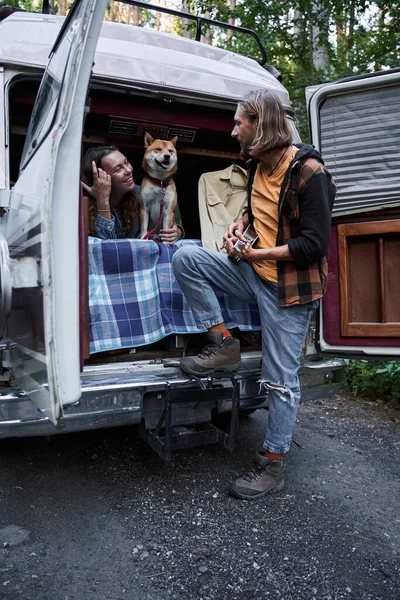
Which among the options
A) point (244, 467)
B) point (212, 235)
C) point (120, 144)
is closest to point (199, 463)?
point (244, 467)

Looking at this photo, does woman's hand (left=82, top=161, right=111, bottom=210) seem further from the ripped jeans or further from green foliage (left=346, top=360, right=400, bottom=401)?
green foliage (left=346, top=360, right=400, bottom=401)

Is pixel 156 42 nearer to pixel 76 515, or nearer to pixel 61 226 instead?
pixel 61 226

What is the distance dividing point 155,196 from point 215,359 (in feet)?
5.06

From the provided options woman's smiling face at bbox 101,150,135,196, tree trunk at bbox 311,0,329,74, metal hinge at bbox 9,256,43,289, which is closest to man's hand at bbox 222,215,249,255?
woman's smiling face at bbox 101,150,135,196

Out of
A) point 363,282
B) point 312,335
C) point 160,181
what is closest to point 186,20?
point 160,181

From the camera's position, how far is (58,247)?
1.62 meters

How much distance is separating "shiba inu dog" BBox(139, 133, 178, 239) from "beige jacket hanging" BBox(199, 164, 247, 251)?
0.30 meters

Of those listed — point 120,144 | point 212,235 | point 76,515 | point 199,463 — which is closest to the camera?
point 76,515

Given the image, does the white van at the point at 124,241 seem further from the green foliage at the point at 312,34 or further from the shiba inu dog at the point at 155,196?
the green foliage at the point at 312,34

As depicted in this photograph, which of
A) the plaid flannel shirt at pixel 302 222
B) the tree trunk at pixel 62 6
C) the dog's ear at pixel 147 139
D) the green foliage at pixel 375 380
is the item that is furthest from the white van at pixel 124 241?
the tree trunk at pixel 62 6

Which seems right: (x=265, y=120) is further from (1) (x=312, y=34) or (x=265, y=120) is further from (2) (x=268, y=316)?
(1) (x=312, y=34)

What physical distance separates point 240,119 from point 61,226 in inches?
53.0

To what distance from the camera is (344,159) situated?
2920 millimetres

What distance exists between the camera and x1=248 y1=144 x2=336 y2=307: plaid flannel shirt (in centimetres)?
242
